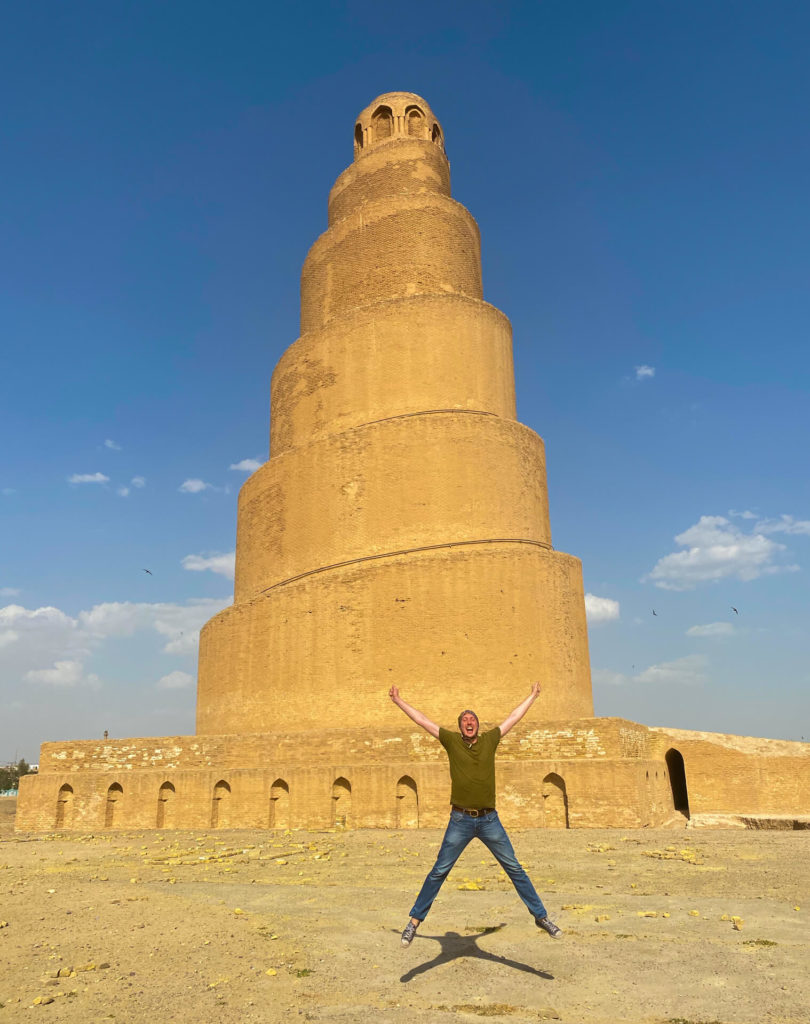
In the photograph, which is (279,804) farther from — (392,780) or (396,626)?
(396,626)

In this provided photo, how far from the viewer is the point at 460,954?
494 cm

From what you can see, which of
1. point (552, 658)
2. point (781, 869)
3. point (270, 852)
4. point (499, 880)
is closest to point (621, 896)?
point (499, 880)

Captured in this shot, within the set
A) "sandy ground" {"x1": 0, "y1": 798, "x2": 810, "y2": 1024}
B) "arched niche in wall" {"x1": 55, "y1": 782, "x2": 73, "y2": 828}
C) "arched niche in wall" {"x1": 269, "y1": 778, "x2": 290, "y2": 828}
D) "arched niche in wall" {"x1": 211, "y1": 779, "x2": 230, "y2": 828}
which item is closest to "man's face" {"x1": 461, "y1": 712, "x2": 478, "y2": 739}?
"sandy ground" {"x1": 0, "y1": 798, "x2": 810, "y2": 1024}

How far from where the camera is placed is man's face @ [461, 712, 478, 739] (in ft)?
16.3

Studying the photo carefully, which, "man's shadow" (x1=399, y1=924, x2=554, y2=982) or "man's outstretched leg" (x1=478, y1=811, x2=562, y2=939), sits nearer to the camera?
"man's shadow" (x1=399, y1=924, x2=554, y2=982)

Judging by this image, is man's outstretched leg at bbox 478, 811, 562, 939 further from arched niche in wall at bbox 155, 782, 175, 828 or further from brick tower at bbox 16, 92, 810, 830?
arched niche in wall at bbox 155, 782, 175, 828

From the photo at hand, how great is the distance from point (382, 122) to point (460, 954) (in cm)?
2511

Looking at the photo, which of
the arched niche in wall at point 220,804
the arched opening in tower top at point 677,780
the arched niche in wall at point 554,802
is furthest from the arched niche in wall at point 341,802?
the arched opening in tower top at point 677,780

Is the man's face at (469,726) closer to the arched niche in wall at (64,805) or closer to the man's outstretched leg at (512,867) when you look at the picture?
the man's outstretched leg at (512,867)

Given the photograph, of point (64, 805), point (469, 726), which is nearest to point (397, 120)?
point (64, 805)

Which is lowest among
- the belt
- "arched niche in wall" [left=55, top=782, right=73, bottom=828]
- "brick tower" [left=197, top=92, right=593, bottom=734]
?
"arched niche in wall" [left=55, top=782, right=73, bottom=828]

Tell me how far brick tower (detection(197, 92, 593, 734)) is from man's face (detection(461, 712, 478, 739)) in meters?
10.9

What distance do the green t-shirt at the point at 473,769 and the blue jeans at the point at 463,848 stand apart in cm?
11

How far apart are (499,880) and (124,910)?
3.66 meters
